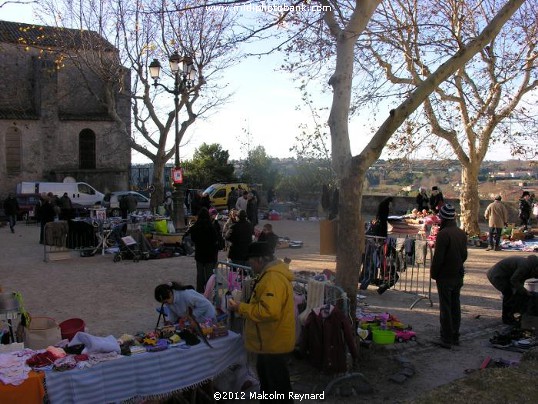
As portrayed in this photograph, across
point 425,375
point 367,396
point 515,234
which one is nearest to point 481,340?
point 425,375

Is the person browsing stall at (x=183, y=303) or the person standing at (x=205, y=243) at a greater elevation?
the person standing at (x=205, y=243)

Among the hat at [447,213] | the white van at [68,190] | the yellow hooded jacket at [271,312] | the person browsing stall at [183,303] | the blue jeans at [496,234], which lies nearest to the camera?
the yellow hooded jacket at [271,312]

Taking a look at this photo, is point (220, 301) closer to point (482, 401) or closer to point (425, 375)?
Result: point (425, 375)

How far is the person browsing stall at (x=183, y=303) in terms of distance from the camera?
5.50 m

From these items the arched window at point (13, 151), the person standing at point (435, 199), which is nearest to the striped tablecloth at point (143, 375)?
the person standing at point (435, 199)

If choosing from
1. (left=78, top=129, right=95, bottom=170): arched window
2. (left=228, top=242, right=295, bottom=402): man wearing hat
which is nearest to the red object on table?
(left=228, top=242, right=295, bottom=402): man wearing hat

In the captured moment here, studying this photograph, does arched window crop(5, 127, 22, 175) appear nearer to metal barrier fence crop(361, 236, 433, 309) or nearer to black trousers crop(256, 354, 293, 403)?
metal barrier fence crop(361, 236, 433, 309)

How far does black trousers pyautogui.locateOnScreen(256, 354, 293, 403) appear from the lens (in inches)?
173

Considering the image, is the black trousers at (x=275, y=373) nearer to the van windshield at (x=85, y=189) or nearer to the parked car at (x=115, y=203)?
the parked car at (x=115, y=203)

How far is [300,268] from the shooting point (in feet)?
41.1

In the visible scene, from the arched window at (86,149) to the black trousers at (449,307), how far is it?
103ft

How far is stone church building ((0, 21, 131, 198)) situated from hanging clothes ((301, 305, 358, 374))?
27.4 m

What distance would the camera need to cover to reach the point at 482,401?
13.8ft

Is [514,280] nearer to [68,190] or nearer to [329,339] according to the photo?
[329,339]
